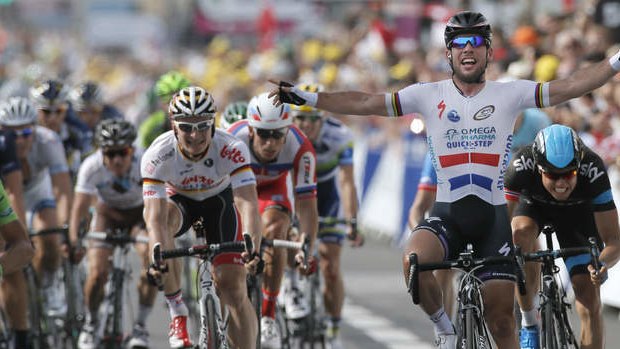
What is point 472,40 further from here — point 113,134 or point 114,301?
point 114,301

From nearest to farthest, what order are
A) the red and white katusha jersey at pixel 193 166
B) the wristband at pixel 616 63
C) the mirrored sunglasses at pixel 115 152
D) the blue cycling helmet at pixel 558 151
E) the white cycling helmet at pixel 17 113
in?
the wristband at pixel 616 63, the blue cycling helmet at pixel 558 151, the red and white katusha jersey at pixel 193 166, the mirrored sunglasses at pixel 115 152, the white cycling helmet at pixel 17 113

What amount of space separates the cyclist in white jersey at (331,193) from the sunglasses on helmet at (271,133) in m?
1.04

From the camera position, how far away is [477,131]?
29.8 ft

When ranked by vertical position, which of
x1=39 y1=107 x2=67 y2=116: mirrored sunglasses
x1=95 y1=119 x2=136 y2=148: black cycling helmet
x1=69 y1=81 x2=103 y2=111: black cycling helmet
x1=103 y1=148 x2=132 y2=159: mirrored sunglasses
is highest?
x1=69 y1=81 x2=103 y2=111: black cycling helmet

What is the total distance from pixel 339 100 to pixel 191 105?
113 cm

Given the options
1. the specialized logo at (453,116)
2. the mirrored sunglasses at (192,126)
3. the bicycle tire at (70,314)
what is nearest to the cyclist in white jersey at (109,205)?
the bicycle tire at (70,314)

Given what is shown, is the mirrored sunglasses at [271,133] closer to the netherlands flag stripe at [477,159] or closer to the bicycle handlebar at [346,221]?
the bicycle handlebar at [346,221]

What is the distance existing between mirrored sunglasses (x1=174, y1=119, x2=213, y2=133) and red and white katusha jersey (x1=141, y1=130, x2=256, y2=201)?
0.90 feet

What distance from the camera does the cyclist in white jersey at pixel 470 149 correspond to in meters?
8.98

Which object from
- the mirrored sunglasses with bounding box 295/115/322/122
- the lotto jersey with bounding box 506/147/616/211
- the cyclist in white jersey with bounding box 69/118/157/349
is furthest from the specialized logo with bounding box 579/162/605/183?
the cyclist in white jersey with bounding box 69/118/157/349

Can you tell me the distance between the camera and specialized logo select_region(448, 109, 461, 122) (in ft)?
29.9

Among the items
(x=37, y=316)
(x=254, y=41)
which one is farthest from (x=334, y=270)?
(x=254, y=41)

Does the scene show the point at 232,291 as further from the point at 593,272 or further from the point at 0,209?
the point at 593,272

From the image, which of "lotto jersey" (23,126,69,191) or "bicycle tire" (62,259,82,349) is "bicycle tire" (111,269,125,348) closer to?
"bicycle tire" (62,259,82,349)
